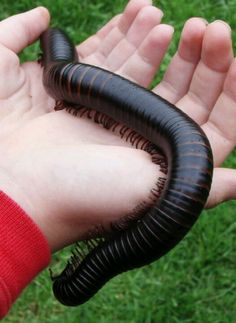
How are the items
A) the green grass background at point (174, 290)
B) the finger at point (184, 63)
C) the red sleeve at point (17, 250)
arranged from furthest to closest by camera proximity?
the green grass background at point (174, 290)
the finger at point (184, 63)
the red sleeve at point (17, 250)

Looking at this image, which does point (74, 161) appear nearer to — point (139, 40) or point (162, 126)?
point (162, 126)

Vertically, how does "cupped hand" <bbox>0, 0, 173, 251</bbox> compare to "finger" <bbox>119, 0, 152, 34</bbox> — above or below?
below

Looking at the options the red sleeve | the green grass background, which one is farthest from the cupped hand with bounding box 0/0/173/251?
the green grass background

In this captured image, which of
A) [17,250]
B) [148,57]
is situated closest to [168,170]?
[17,250]

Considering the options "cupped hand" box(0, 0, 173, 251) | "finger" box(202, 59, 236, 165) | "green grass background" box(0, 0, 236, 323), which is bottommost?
"green grass background" box(0, 0, 236, 323)

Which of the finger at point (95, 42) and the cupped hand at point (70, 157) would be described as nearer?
the cupped hand at point (70, 157)

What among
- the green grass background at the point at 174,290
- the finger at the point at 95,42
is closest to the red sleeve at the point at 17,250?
the green grass background at the point at 174,290

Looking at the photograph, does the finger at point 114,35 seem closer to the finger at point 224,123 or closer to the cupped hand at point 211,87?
the cupped hand at point 211,87

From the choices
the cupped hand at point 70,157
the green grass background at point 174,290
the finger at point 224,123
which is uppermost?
the finger at point 224,123

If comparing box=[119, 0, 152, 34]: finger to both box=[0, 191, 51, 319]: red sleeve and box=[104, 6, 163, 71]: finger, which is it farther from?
box=[0, 191, 51, 319]: red sleeve
